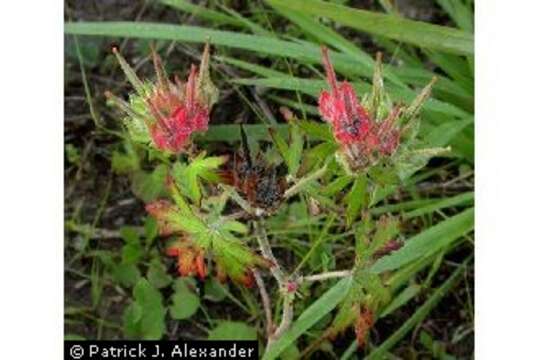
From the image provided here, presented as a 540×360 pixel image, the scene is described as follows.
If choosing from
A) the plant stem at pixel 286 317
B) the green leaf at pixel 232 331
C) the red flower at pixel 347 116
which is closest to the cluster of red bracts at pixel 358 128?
the red flower at pixel 347 116

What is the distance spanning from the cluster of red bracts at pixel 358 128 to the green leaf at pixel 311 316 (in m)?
0.18

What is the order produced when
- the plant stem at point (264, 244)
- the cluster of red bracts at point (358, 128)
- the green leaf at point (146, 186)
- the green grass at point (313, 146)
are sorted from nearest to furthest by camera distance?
the cluster of red bracts at point (358, 128)
the plant stem at point (264, 244)
the green grass at point (313, 146)
the green leaf at point (146, 186)

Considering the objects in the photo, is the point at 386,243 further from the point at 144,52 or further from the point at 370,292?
the point at 144,52

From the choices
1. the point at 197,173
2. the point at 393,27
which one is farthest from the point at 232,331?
the point at 393,27

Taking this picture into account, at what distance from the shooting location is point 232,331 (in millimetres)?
1164

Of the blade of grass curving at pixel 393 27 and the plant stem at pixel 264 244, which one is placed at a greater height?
the blade of grass curving at pixel 393 27

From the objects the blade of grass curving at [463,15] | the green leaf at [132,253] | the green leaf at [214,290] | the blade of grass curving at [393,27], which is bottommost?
the green leaf at [214,290]

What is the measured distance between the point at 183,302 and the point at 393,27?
42 centimetres

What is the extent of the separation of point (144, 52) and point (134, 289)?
293 mm

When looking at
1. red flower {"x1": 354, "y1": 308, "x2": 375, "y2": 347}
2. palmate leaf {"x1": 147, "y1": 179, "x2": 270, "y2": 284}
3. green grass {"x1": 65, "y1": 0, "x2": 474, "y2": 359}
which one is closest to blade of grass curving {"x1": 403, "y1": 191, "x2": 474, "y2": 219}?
green grass {"x1": 65, "y1": 0, "x2": 474, "y2": 359}

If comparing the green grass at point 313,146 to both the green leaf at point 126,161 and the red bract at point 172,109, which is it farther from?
the red bract at point 172,109

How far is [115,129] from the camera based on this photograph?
48.6 inches

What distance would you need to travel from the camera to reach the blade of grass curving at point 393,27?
1.04m
